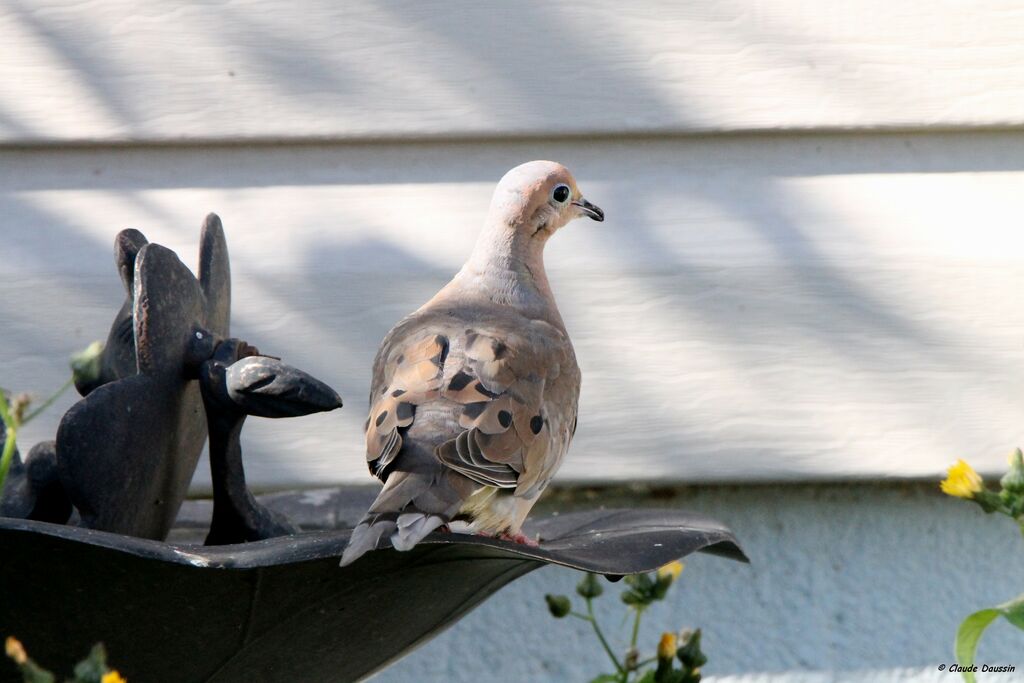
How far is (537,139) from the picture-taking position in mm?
2416

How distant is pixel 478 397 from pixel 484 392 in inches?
0.7

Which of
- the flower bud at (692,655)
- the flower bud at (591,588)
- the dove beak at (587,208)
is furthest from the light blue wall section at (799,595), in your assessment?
the flower bud at (692,655)

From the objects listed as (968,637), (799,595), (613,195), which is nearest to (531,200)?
(613,195)

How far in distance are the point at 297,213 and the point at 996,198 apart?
137 centimetres

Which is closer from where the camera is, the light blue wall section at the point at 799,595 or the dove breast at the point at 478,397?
the dove breast at the point at 478,397

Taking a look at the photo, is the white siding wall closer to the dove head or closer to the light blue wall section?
the light blue wall section

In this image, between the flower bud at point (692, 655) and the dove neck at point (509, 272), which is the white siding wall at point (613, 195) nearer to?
the dove neck at point (509, 272)

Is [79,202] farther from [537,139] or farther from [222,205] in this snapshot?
[537,139]

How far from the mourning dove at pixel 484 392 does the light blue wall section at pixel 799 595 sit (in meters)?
0.76

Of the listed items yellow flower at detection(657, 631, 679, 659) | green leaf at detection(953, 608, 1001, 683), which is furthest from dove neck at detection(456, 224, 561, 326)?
green leaf at detection(953, 608, 1001, 683)

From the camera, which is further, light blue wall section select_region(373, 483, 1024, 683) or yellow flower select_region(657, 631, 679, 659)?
light blue wall section select_region(373, 483, 1024, 683)

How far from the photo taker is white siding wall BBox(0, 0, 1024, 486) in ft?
7.83

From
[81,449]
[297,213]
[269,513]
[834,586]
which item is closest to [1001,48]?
[834,586]

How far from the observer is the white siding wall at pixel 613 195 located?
2.39m
